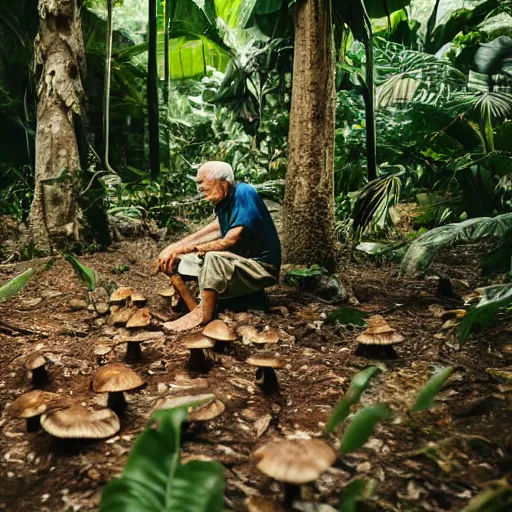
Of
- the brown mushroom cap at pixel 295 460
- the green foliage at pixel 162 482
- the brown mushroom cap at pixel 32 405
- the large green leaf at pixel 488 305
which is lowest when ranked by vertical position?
the brown mushroom cap at pixel 32 405

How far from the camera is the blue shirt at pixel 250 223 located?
2.71 meters

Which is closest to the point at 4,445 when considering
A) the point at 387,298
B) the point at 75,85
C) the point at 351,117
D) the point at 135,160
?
the point at 387,298

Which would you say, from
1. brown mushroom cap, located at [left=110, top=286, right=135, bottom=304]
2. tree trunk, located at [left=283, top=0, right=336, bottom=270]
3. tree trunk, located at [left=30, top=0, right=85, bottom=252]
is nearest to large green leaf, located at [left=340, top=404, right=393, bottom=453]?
brown mushroom cap, located at [left=110, top=286, right=135, bottom=304]

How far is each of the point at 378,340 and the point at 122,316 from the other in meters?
1.40

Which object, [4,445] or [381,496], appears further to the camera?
[4,445]

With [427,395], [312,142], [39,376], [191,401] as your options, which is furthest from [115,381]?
[312,142]

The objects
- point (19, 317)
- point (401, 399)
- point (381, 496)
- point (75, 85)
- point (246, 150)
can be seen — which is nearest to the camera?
point (381, 496)

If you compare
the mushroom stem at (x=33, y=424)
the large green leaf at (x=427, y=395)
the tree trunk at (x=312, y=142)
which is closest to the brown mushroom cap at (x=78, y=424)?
the mushroom stem at (x=33, y=424)

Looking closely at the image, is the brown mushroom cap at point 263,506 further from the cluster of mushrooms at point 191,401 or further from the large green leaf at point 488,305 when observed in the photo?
the large green leaf at point 488,305

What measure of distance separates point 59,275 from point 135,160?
5.22m

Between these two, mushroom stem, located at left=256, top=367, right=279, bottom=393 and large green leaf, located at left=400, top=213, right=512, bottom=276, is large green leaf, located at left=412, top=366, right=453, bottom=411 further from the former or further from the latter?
large green leaf, located at left=400, top=213, right=512, bottom=276

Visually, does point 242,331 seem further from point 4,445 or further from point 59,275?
point 59,275

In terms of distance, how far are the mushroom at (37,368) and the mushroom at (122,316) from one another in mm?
677

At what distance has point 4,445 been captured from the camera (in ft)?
5.01
